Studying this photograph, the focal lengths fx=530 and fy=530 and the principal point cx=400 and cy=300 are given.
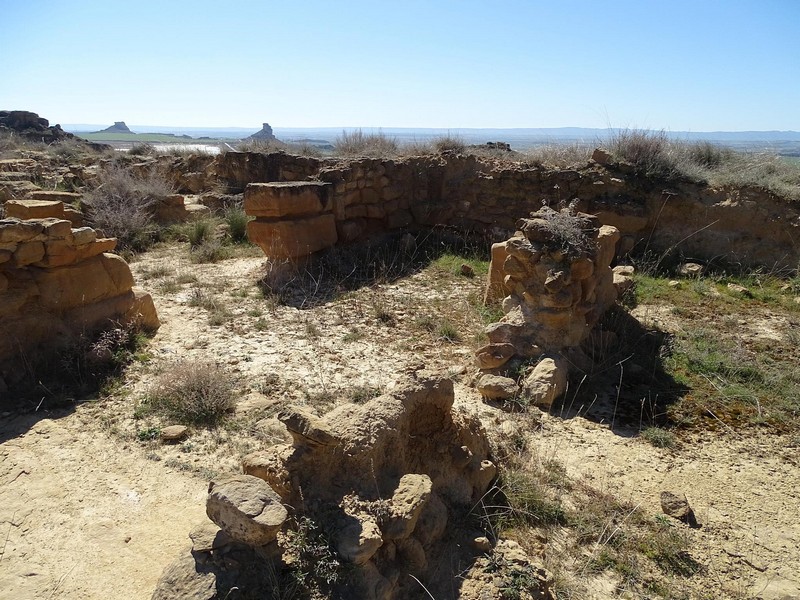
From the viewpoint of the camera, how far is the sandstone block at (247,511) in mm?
2316

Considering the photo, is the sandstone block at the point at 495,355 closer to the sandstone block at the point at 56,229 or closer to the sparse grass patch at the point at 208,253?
the sandstone block at the point at 56,229

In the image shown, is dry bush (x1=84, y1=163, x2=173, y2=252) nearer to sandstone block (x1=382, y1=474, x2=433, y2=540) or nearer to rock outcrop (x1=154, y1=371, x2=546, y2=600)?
rock outcrop (x1=154, y1=371, x2=546, y2=600)

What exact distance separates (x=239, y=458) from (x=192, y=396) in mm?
844

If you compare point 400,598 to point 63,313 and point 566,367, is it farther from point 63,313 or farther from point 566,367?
point 63,313

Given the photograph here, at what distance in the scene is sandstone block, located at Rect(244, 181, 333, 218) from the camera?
7.48 m

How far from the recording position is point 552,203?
8969 mm

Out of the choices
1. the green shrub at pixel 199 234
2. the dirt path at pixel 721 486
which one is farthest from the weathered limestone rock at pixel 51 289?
the dirt path at pixel 721 486

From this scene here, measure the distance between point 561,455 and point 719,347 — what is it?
8.60ft

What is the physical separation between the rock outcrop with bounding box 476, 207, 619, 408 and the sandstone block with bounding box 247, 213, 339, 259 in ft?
11.0

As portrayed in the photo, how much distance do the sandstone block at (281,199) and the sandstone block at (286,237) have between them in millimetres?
134

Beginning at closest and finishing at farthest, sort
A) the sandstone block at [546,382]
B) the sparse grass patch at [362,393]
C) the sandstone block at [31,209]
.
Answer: the sparse grass patch at [362,393] → the sandstone block at [546,382] → the sandstone block at [31,209]

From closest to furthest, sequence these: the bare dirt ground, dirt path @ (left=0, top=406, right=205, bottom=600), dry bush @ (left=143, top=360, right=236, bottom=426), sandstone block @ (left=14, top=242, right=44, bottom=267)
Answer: dirt path @ (left=0, top=406, right=205, bottom=600) → the bare dirt ground → dry bush @ (left=143, top=360, right=236, bottom=426) → sandstone block @ (left=14, top=242, right=44, bottom=267)

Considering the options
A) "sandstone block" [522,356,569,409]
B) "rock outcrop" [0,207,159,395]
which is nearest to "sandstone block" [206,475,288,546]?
"sandstone block" [522,356,569,409]

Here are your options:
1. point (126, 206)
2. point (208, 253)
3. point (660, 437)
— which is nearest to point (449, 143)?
point (208, 253)
